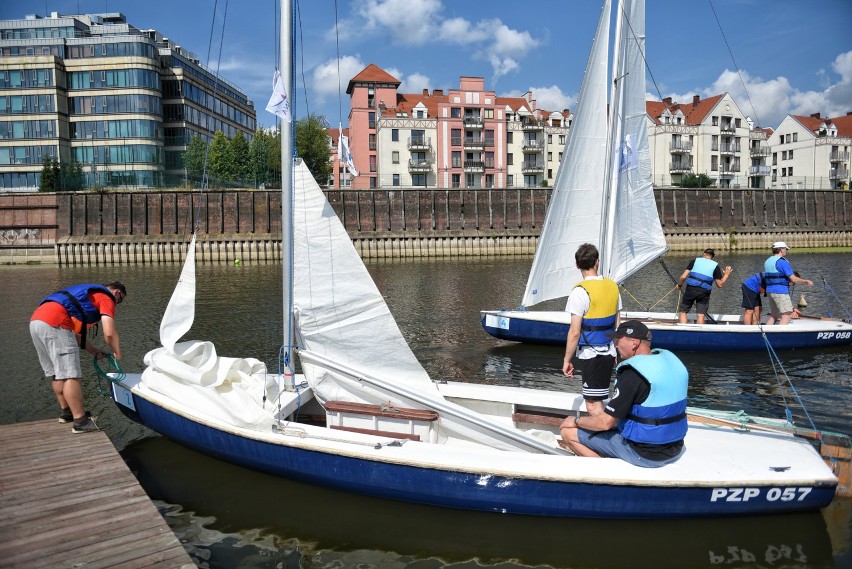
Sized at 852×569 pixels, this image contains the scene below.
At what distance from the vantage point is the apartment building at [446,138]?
81938mm

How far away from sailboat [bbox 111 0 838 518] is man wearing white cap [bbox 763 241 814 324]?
9048 millimetres

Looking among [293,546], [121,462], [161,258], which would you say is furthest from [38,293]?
[293,546]

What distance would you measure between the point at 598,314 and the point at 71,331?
720 cm

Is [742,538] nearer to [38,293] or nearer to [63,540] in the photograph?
[63,540]

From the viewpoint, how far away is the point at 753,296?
16.4m

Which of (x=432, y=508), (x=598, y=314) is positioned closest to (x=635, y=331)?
(x=598, y=314)

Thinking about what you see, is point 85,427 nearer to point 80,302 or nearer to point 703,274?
point 80,302

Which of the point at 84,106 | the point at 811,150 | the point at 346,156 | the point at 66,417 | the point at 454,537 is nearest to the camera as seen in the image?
the point at 454,537

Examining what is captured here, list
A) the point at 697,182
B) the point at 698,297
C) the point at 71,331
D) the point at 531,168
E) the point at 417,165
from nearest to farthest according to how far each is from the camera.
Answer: the point at 71,331 → the point at 698,297 → the point at 697,182 → the point at 417,165 → the point at 531,168

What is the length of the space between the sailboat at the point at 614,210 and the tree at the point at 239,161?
6200cm

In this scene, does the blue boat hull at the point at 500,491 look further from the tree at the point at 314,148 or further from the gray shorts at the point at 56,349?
the tree at the point at 314,148

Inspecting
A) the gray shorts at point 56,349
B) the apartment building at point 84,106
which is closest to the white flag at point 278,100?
the gray shorts at point 56,349

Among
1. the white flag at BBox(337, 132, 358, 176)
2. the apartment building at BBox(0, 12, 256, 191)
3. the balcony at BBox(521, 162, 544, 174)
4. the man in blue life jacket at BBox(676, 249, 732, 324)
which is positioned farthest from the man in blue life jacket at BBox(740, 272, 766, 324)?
the balcony at BBox(521, 162, 544, 174)

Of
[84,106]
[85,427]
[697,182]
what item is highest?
[84,106]
